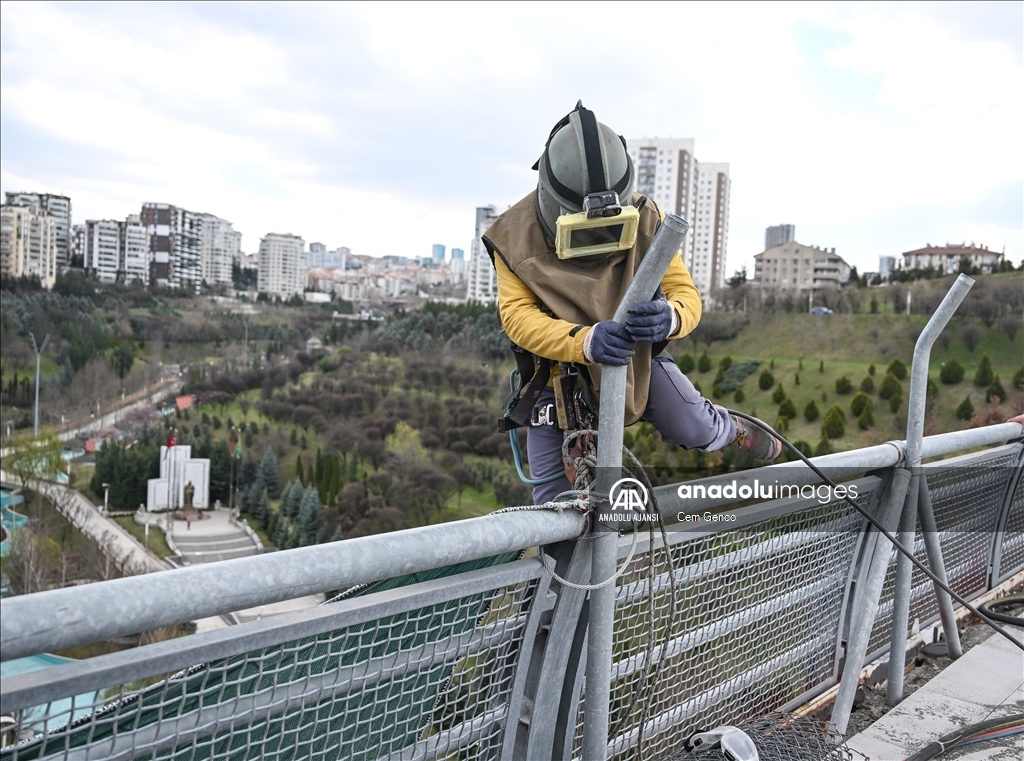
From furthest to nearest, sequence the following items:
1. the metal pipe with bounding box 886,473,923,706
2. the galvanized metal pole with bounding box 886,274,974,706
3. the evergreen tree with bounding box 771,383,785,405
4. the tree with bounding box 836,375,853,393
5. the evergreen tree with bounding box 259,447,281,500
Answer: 1. the evergreen tree with bounding box 259,447,281,500
2. the evergreen tree with bounding box 771,383,785,405
3. the tree with bounding box 836,375,853,393
4. the metal pipe with bounding box 886,473,923,706
5. the galvanized metal pole with bounding box 886,274,974,706

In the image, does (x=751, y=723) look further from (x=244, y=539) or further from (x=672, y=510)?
(x=244, y=539)

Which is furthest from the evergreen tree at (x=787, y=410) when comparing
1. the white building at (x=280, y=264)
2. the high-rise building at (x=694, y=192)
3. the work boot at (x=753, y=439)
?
the white building at (x=280, y=264)

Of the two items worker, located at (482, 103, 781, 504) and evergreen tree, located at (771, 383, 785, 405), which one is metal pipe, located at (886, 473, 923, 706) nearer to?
worker, located at (482, 103, 781, 504)

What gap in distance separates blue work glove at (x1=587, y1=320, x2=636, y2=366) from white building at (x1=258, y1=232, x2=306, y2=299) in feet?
382

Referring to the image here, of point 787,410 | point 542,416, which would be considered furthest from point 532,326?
point 787,410

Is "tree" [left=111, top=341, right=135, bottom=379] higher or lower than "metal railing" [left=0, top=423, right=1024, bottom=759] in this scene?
lower

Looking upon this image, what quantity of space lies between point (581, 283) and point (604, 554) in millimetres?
687

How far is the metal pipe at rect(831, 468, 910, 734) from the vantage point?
2.50 m

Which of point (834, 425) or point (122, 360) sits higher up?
point (122, 360)

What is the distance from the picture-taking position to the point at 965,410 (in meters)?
31.9

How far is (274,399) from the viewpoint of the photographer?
62750mm

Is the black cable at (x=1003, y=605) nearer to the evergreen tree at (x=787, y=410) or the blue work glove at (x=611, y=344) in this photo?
the blue work glove at (x=611, y=344)

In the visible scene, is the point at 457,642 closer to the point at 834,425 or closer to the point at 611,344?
the point at 611,344

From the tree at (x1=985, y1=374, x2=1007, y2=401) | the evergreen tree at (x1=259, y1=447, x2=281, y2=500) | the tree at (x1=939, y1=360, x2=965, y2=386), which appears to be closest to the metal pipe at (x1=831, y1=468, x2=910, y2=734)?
the tree at (x1=985, y1=374, x2=1007, y2=401)
